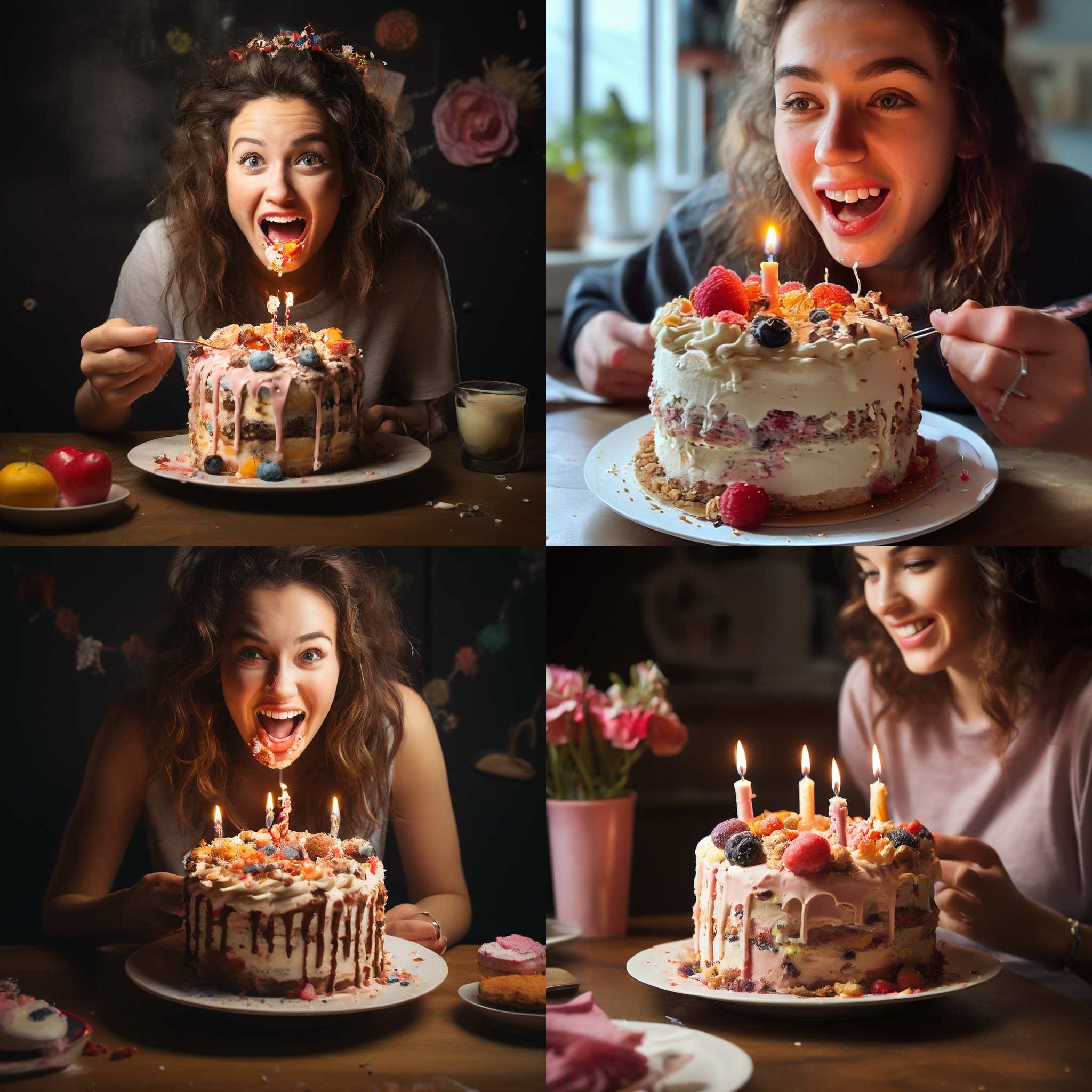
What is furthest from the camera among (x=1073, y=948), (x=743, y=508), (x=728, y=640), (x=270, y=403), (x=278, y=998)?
(x=728, y=640)

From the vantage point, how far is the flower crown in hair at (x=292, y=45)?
1876 mm

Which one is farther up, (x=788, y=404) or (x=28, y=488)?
(x=788, y=404)

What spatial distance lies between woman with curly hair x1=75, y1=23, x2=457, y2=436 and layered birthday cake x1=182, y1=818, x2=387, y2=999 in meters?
0.68

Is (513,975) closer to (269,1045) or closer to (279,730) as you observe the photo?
(269,1045)

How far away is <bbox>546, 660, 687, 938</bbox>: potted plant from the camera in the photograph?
2375 millimetres

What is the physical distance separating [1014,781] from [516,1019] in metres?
0.96

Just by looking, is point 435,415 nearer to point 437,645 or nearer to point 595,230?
point 437,645

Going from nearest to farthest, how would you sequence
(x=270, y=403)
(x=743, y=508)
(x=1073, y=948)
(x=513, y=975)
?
(x=743, y=508) < (x=270, y=403) < (x=513, y=975) < (x=1073, y=948)

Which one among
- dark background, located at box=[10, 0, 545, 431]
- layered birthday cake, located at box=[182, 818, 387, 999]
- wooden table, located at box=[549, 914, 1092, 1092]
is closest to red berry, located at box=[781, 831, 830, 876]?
wooden table, located at box=[549, 914, 1092, 1092]

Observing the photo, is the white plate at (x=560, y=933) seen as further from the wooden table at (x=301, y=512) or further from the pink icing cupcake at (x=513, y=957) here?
the wooden table at (x=301, y=512)

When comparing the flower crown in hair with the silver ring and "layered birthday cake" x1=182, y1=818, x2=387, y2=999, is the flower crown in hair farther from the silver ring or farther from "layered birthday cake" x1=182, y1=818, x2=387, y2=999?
"layered birthday cake" x1=182, y1=818, x2=387, y2=999

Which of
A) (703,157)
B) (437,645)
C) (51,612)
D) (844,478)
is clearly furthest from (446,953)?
(703,157)

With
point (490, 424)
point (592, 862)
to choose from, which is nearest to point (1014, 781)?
point (592, 862)

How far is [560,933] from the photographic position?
236 cm
